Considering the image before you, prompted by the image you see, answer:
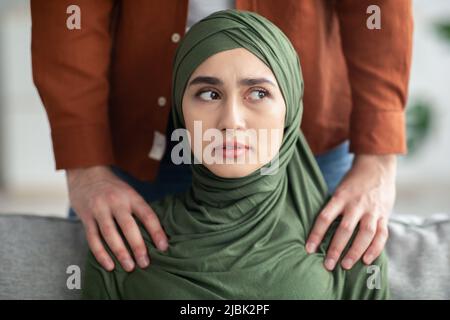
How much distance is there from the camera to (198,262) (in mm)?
1109

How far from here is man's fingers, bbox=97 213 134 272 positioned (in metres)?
1.17

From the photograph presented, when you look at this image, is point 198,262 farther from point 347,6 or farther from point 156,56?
point 347,6

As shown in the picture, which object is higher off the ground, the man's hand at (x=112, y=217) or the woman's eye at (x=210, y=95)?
the woman's eye at (x=210, y=95)

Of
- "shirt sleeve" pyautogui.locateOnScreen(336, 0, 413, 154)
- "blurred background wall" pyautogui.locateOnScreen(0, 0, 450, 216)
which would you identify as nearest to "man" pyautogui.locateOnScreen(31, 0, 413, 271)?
"shirt sleeve" pyautogui.locateOnScreen(336, 0, 413, 154)

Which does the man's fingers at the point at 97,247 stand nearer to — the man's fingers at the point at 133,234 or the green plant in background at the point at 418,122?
the man's fingers at the point at 133,234

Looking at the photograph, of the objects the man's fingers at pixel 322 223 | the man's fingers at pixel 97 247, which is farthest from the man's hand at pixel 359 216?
the man's fingers at pixel 97 247

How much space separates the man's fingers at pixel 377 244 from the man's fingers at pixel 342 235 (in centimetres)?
5

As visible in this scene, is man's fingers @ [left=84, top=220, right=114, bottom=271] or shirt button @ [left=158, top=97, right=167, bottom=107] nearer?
man's fingers @ [left=84, top=220, right=114, bottom=271]

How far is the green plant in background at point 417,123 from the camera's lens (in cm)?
424

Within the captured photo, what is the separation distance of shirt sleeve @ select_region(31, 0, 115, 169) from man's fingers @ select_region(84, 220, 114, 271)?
0.16 metres

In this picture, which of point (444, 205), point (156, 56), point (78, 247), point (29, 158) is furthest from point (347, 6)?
point (29, 158)

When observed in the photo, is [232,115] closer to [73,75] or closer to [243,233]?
[243,233]

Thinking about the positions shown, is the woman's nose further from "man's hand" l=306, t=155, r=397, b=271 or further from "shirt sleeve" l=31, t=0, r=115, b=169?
"shirt sleeve" l=31, t=0, r=115, b=169

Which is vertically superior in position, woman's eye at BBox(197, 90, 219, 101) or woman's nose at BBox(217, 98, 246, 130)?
woman's eye at BBox(197, 90, 219, 101)
